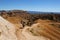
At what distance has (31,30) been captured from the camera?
71.9 feet

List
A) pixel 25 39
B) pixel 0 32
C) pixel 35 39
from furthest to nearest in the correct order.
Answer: pixel 35 39
pixel 25 39
pixel 0 32

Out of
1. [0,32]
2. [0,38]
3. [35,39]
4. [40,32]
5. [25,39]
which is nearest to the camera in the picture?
[0,38]

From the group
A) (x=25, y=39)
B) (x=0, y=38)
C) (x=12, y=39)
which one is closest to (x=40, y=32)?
(x=25, y=39)

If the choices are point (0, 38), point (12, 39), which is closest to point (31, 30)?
point (12, 39)

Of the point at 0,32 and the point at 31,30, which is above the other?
the point at 0,32

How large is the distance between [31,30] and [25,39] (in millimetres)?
5064

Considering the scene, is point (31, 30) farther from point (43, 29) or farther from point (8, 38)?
point (8, 38)

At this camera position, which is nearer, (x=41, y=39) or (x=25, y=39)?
(x=25, y=39)

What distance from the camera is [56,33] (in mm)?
22609

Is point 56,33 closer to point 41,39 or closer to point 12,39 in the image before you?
point 41,39

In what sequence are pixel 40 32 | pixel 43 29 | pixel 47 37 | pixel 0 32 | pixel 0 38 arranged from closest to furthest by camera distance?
1. pixel 0 38
2. pixel 0 32
3. pixel 47 37
4. pixel 40 32
5. pixel 43 29

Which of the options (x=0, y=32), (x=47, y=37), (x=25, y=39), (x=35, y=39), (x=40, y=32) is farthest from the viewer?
(x=40, y=32)

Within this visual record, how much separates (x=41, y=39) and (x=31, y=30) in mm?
3458

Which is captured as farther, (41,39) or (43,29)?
(43,29)
